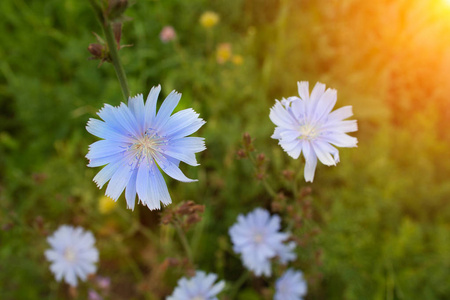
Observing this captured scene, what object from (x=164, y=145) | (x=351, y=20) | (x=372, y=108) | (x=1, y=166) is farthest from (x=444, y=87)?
(x=1, y=166)

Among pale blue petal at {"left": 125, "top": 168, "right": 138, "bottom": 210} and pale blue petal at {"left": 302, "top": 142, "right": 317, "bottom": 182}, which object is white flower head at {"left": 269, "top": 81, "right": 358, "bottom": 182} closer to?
pale blue petal at {"left": 302, "top": 142, "right": 317, "bottom": 182}

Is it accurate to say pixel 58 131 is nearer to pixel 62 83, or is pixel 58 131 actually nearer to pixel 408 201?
pixel 62 83

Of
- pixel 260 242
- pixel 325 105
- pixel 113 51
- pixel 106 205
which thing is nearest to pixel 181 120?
pixel 113 51

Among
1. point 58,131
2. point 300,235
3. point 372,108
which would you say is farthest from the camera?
point 58,131

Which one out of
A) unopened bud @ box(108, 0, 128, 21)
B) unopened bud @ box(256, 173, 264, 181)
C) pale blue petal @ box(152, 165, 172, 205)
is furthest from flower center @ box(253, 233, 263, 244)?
unopened bud @ box(108, 0, 128, 21)

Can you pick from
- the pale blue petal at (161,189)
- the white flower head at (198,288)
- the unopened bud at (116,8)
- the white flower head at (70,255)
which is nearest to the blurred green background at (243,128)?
the white flower head at (70,255)
